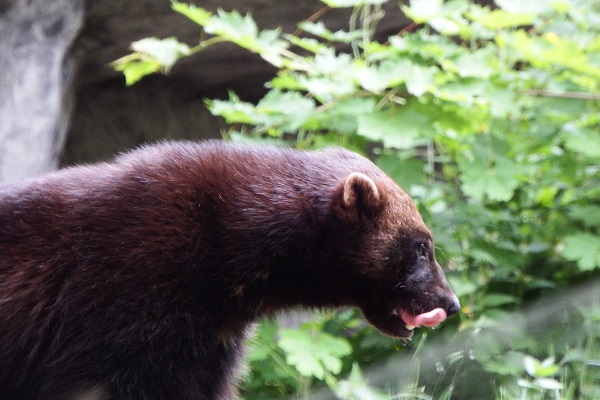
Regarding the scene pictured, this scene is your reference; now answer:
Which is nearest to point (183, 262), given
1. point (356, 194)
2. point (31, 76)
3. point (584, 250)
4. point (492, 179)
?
point (356, 194)

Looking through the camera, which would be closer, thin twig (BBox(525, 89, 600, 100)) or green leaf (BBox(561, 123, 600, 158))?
green leaf (BBox(561, 123, 600, 158))

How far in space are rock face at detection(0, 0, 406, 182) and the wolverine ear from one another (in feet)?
6.63

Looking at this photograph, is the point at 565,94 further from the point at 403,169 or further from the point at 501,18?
the point at 403,169

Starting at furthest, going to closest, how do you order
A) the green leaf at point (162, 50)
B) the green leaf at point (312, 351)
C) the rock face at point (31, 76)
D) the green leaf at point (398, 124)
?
the rock face at point (31, 76) → the green leaf at point (162, 50) → the green leaf at point (398, 124) → the green leaf at point (312, 351)

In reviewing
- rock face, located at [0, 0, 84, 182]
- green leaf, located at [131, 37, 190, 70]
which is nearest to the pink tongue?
green leaf, located at [131, 37, 190, 70]

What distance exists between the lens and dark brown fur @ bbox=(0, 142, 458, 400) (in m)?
2.39

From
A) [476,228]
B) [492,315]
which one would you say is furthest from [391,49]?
[492,315]

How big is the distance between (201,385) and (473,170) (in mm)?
1402

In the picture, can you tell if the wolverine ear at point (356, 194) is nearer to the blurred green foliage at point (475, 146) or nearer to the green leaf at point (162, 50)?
the blurred green foliage at point (475, 146)

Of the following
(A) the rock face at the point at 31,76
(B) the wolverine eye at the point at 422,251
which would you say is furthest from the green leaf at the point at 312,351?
(A) the rock face at the point at 31,76

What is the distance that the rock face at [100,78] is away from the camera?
158 inches

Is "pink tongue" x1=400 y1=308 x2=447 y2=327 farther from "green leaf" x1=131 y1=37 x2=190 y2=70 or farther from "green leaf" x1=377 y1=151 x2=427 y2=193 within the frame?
"green leaf" x1=131 y1=37 x2=190 y2=70

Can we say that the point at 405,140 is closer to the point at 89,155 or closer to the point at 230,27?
the point at 230,27

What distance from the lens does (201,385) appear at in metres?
2.62
